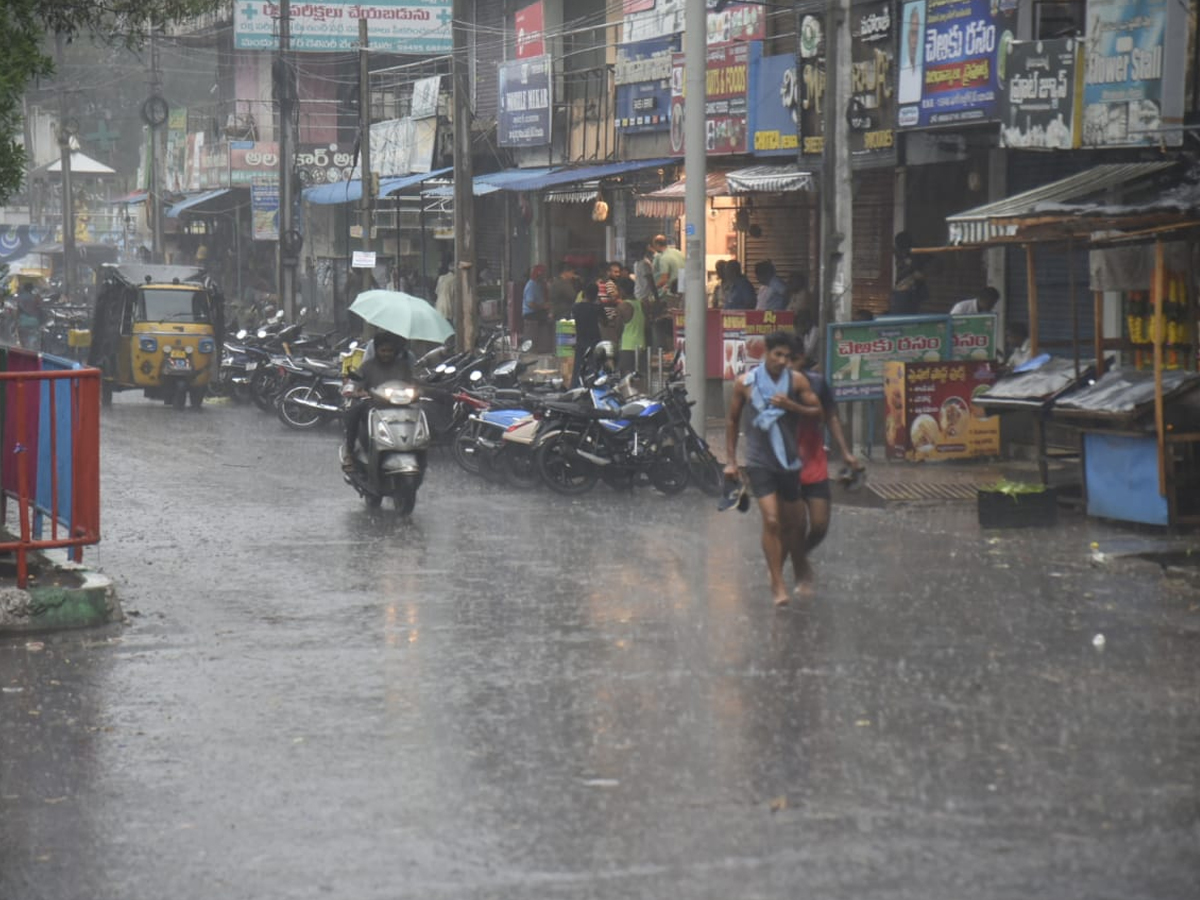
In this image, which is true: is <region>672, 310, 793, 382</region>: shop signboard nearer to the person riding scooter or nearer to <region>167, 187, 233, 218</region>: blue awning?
the person riding scooter

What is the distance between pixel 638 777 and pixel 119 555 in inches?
275

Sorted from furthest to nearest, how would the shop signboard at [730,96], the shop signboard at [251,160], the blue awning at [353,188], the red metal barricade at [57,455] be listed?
1. the shop signboard at [251,160]
2. the blue awning at [353,188]
3. the shop signboard at [730,96]
4. the red metal barricade at [57,455]

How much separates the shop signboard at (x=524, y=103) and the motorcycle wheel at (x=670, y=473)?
55.1 feet

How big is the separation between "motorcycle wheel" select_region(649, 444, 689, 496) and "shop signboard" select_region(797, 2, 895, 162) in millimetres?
5282

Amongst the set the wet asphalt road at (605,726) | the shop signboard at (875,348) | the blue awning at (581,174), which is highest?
the blue awning at (581,174)

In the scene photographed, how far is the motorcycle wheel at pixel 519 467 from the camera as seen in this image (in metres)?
17.2

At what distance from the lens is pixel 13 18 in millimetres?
11297

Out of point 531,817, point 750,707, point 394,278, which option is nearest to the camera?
point 531,817

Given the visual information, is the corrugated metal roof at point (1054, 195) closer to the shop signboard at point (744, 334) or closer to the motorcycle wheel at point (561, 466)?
the motorcycle wheel at point (561, 466)

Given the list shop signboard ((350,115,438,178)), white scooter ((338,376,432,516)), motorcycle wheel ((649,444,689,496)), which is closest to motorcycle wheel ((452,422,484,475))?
motorcycle wheel ((649,444,689,496))

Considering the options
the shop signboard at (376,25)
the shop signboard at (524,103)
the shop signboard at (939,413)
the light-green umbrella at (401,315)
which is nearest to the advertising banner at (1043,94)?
the shop signboard at (939,413)

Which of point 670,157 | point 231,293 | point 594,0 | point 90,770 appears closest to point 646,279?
point 670,157

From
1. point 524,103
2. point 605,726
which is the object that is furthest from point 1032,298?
point 524,103

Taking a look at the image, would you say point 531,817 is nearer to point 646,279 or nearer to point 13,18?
point 13,18
